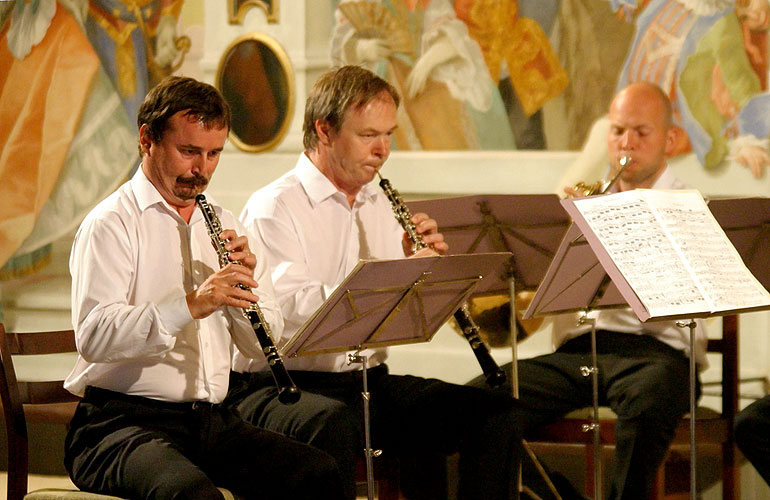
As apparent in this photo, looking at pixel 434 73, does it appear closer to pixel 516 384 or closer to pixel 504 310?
pixel 504 310

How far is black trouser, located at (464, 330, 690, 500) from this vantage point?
351 cm

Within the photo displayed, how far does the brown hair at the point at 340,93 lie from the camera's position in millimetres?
3451

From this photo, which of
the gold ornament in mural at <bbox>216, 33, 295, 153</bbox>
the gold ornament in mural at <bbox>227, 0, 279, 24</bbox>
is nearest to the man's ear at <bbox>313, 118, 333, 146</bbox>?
the gold ornament in mural at <bbox>216, 33, 295, 153</bbox>

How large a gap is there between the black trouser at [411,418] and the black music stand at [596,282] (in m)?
0.38

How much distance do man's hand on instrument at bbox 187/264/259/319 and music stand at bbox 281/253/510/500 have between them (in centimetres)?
17

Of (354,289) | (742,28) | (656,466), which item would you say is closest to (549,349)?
(656,466)

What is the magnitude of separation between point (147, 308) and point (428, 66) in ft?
8.88

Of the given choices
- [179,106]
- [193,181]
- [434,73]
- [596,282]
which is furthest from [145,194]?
[434,73]

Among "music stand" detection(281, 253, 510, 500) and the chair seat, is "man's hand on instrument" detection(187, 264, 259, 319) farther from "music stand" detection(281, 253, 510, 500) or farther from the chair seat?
the chair seat

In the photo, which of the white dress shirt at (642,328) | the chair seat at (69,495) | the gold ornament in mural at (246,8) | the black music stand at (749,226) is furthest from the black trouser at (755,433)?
the gold ornament in mural at (246,8)

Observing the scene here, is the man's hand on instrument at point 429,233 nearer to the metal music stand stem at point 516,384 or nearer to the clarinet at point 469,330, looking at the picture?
the clarinet at point 469,330

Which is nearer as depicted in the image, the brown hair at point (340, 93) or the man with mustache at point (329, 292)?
the man with mustache at point (329, 292)

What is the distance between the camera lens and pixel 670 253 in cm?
274

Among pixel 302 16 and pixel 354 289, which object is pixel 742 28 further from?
pixel 354 289
